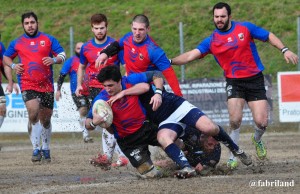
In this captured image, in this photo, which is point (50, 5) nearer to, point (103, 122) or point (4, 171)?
point (4, 171)

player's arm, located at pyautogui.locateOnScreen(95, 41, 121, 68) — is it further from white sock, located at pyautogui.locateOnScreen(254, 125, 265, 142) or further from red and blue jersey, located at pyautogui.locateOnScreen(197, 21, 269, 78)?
white sock, located at pyautogui.locateOnScreen(254, 125, 265, 142)

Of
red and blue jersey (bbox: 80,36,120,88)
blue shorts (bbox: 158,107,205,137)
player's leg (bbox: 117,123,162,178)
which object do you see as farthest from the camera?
red and blue jersey (bbox: 80,36,120,88)

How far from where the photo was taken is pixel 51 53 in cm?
1390

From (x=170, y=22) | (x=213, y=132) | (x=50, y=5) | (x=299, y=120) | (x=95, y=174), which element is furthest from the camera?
(x=50, y=5)

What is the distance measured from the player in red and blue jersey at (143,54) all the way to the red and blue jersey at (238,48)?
821 mm

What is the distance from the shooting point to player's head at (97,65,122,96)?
964 centimetres

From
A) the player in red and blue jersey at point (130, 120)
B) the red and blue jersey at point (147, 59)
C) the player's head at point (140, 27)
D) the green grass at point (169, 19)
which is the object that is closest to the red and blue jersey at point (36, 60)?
the red and blue jersey at point (147, 59)

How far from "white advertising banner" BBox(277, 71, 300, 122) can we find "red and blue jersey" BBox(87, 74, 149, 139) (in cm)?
1045

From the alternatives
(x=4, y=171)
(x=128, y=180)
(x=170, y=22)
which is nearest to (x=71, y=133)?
(x=170, y=22)

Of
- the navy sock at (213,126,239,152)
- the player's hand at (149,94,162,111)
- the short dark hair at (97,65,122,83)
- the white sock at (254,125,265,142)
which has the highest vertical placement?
the short dark hair at (97,65,122,83)

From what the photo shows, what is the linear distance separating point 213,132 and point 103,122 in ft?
4.47

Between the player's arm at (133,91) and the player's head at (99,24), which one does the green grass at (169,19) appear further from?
the player's arm at (133,91)

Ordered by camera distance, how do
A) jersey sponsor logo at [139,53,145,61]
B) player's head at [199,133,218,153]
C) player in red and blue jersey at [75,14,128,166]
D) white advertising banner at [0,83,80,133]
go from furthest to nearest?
white advertising banner at [0,83,80,133] → player in red and blue jersey at [75,14,128,166] → jersey sponsor logo at [139,53,145,61] → player's head at [199,133,218,153]

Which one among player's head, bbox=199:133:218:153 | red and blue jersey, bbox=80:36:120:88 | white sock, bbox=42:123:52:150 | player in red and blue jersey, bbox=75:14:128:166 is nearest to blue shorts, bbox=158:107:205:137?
player's head, bbox=199:133:218:153
